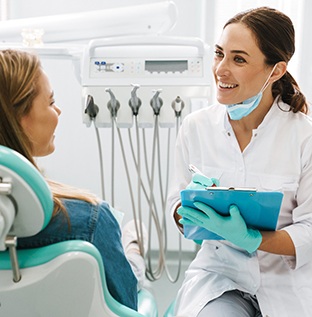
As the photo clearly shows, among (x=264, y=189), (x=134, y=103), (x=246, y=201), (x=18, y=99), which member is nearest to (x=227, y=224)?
(x=246, y=201)

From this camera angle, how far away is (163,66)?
2.07 metres

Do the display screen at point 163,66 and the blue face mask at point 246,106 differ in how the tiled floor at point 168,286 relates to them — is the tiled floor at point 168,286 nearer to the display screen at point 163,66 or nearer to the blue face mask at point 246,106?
the display screen at point 163,66

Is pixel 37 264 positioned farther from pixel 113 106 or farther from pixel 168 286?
pixel 168 286

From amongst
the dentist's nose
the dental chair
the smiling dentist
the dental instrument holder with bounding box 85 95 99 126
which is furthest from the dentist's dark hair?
the dental chair

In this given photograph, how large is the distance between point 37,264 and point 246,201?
59 centimetres

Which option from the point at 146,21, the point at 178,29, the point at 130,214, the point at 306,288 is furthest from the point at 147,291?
the point at 178,29

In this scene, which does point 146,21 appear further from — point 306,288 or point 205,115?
point 306,288

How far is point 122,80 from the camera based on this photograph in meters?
2.05

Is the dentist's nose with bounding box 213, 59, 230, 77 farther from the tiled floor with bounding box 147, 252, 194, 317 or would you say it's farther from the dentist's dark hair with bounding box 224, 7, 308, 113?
the tiled floor with bounding box 147, 252, 194, 317

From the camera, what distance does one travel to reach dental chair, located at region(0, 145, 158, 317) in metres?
0.88

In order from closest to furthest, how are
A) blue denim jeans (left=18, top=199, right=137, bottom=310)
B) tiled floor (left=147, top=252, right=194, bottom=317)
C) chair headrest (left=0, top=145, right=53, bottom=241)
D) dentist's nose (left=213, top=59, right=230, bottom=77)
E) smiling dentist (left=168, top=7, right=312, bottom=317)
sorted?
1. chair headrest (left=0, top=145, right=53, bottom=241)
2. blue denim jeans (left=18, top=199, right=137, bottom=310)
3. smiling dentist (left=168, top=7, right=312, bottom=317)
4. dentist's nose (left=213, top=59, right=230, bottom=77)
5. tiled floor (left=147, top=252, right=194, bottom=317)

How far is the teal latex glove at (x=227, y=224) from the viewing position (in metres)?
1.40

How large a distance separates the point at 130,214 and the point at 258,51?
5.71ft

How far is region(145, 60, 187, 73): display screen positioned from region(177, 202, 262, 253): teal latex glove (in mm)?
779
